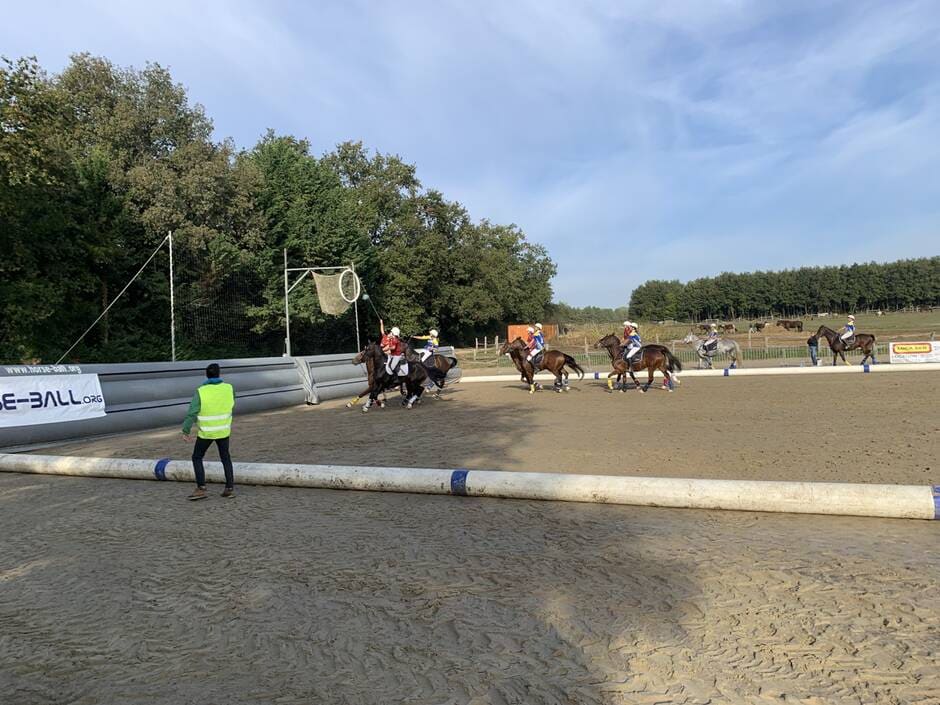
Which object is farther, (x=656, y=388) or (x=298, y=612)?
(x=656, y=388)

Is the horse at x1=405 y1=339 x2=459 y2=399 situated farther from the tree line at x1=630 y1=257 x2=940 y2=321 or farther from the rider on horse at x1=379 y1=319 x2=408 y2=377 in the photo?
the tree line at x1=630 y1=257 x2=940 y2=321

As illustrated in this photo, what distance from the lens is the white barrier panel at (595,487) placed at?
17.8ft

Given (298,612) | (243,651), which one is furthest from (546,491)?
(243,651)

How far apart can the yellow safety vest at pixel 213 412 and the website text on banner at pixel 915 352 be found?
30.8 meters

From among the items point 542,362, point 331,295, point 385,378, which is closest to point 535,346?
point 542,362

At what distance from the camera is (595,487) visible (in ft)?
20.5

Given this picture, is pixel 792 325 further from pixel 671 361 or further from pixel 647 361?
pixel 647 361

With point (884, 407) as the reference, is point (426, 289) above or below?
above

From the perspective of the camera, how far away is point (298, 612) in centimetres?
394

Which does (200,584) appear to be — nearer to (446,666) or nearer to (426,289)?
(446,666)

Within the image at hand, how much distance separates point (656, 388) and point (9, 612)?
19535 millimetres

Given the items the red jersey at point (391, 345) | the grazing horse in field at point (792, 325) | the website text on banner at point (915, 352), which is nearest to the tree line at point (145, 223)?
the red jersey at point (391, 345)

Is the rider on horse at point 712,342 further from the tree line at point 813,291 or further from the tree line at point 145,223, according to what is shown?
the tree line at point 813,291

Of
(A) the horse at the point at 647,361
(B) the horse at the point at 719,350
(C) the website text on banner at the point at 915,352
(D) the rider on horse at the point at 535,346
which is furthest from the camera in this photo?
(B) the horse at the point at 719,350
